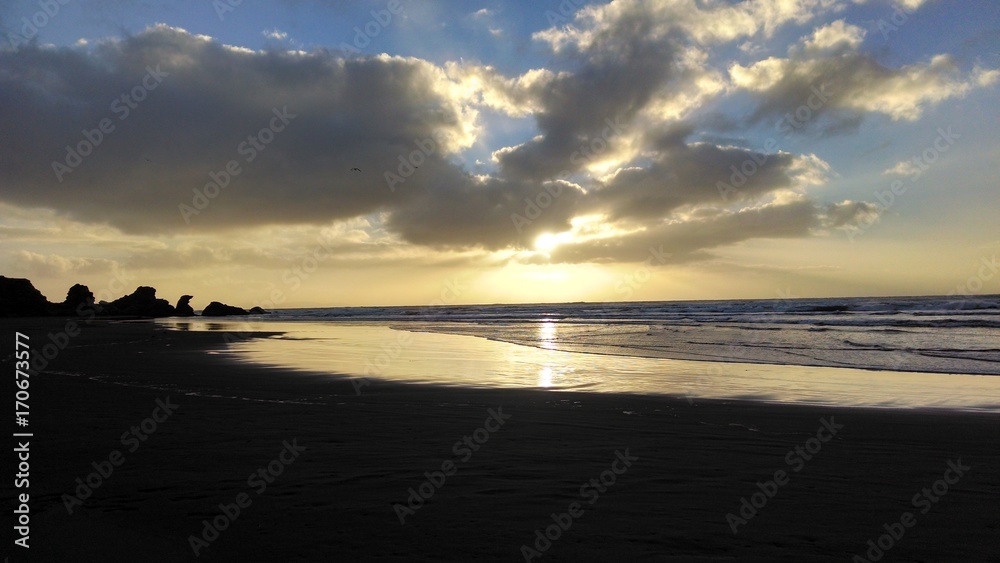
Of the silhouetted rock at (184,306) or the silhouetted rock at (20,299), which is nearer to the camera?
the silhouetted rock at (20,299)

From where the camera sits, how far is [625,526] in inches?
185

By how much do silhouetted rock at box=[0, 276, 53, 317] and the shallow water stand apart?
197ft

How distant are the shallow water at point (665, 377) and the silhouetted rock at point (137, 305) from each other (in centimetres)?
7777

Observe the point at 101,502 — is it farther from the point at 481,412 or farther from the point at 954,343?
the point at 954,343

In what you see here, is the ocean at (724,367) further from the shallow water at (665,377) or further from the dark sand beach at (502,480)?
the dark sand beach at (502,480)

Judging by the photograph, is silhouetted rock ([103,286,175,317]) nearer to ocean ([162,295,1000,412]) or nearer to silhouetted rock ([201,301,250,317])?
silhouetted rock ([201,301,250,317])

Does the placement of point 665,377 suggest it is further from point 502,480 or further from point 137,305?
point 137,305

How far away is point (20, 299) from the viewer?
6400 centimetres

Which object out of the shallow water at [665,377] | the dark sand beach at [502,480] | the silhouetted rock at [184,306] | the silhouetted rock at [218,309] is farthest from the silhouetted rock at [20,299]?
the dark sand beach at [502,480]

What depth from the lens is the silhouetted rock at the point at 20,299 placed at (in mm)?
62188

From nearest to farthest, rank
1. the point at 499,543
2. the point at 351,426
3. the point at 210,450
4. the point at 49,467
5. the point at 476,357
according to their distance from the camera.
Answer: the point at 499,543 → the point at 49,467 → the point at 210,450 → the point at 351,426 → the point at 476,357

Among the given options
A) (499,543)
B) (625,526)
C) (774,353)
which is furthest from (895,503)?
(774,353)

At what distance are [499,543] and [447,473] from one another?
1.94 metres

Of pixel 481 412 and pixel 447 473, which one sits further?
pixel 481 412
